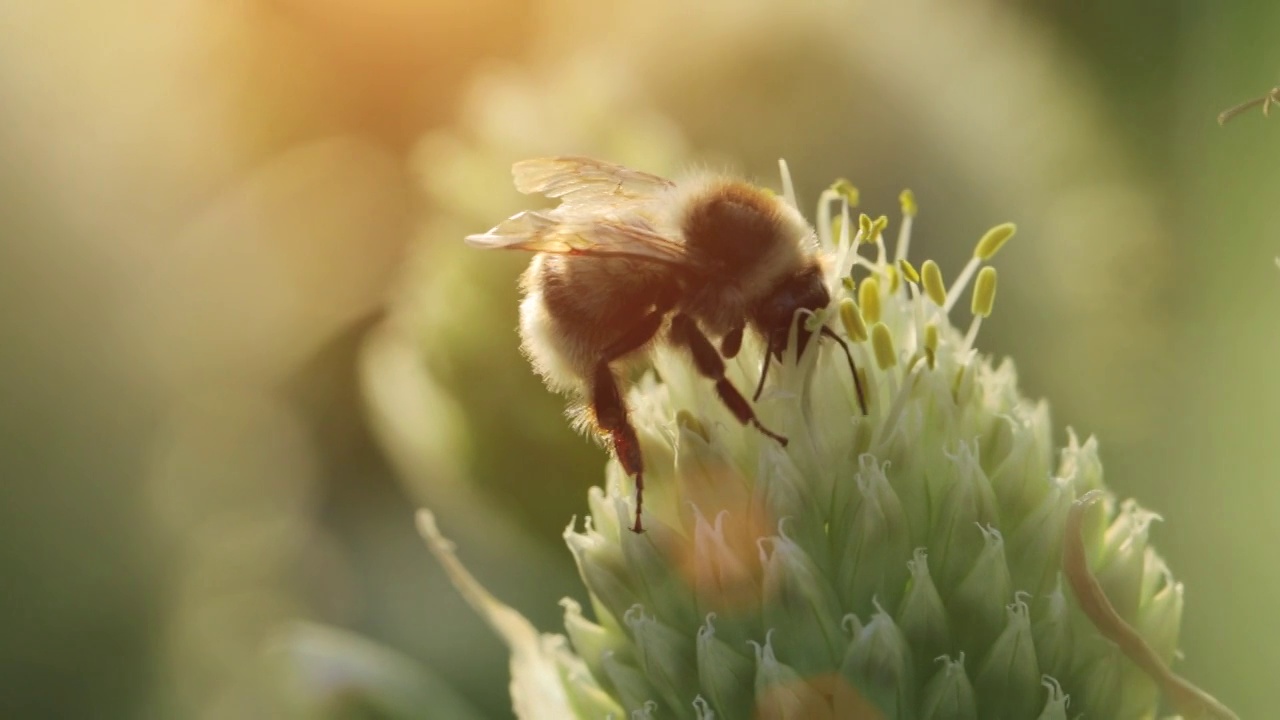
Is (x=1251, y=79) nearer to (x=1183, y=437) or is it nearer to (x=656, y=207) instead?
(x=1183, y=437)

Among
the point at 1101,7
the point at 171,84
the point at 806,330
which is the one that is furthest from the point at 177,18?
the point at 806,330

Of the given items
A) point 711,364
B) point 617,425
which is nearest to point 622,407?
point 617,425

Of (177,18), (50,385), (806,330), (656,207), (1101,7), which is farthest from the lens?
(177,18)

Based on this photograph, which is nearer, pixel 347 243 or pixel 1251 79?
pixel 1251 79

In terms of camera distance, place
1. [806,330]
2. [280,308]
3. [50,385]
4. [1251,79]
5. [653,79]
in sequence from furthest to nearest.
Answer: [280,308], [50,385], [653,79], [1251,79], [806,330]

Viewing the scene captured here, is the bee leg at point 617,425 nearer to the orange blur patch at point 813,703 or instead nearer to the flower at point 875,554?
the flower at point 875,554

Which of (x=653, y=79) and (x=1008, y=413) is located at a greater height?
(x=653, y=79)

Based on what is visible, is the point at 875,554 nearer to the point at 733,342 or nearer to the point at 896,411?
the point at 896,411
